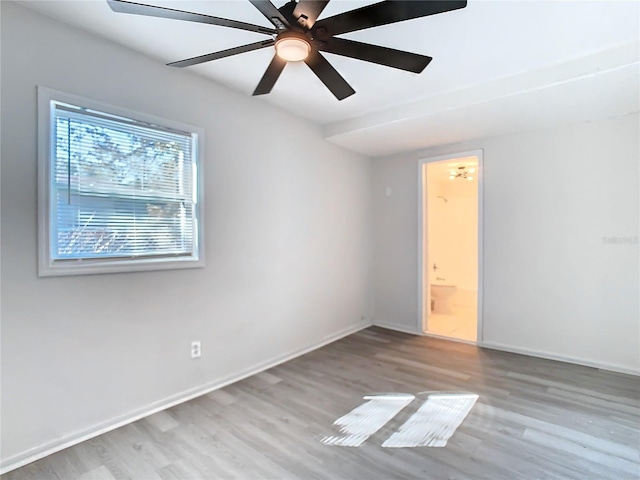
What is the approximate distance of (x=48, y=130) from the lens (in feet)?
6.44

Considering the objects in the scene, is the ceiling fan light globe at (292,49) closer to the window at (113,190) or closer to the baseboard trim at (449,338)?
the window at (113,190)

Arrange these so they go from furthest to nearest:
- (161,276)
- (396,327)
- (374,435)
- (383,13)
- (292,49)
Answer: (396,327) → (161,276) → (374,435) → (292,49) → (383,13)

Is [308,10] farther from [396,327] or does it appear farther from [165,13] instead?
[396,327]

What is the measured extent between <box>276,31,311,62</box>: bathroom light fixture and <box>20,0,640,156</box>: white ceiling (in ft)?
1.59

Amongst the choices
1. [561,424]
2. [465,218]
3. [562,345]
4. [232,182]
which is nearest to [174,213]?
[232,182]

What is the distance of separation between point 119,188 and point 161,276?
0.69 m

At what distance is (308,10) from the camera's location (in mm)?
1383

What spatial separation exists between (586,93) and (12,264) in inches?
163

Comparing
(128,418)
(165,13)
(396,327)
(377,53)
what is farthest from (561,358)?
(165,13)

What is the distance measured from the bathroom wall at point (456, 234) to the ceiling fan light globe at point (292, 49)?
181 inches

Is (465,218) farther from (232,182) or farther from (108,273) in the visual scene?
(108,273)

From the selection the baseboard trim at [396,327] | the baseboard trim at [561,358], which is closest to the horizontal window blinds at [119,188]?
the baseboard trim at [396,327]

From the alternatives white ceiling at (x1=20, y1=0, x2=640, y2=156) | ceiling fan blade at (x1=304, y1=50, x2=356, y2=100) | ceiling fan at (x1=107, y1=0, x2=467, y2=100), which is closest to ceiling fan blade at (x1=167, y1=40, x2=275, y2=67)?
ceiling fan at (x1=107, y1=0, x2=467, y2=100)

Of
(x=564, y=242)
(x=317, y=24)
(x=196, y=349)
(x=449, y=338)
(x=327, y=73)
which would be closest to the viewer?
(x=317, y=24)
